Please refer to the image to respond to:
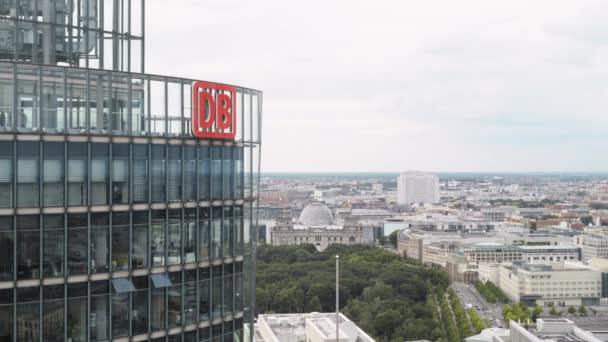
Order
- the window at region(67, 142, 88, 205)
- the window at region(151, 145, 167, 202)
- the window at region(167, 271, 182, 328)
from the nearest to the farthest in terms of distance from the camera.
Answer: the window at region(67, 142, 88, 205) → the window at region(151, 145, 167, 202) → the window at region(167, 271, 182, 328)

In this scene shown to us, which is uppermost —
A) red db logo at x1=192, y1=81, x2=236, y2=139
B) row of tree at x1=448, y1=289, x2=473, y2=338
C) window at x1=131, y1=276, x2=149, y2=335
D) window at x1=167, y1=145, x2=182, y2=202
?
red db logo at x1=192, y1=81, x2=236, y2=139

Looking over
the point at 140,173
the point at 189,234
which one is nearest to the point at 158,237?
the point at 189,234

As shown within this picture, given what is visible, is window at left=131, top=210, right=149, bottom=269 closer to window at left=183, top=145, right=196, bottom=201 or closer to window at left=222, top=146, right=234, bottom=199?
window at left=183, top=145, right=196, bottom=201

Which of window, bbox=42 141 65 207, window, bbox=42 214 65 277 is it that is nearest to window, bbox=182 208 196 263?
window, bbox=42 214 65 277

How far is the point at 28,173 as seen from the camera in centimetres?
3331

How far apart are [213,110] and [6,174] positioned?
10.4 m

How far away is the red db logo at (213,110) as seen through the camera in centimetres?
3882

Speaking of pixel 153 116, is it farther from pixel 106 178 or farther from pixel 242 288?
pixel 242 288

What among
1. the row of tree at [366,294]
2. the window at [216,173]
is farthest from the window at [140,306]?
the row of tree at [366,294]

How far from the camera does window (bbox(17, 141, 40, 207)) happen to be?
3312 cm

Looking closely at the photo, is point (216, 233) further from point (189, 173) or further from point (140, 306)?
point (140, 306)

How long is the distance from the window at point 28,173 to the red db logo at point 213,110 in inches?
302

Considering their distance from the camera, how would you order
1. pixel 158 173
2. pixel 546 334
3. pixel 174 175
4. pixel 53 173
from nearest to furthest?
pixel 53 173 < pixel 158 173 < pixel 174 175 < pixel 546 334

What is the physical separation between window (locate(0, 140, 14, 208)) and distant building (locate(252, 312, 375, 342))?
70151mm
